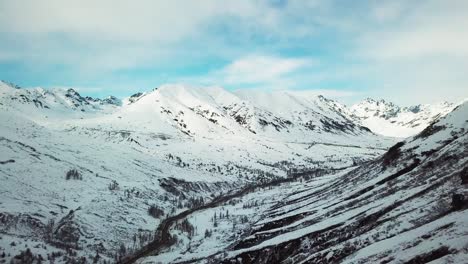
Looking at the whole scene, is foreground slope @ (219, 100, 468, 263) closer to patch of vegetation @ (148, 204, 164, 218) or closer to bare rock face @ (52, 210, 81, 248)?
bare rock face @ (52, 210, 81, 248)

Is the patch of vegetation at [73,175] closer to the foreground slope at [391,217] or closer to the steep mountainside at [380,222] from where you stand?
the steep mountainside at [380,222]

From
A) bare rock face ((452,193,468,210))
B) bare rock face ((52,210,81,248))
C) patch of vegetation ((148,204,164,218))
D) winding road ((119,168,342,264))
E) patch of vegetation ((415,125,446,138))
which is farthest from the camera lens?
patch of vegetation ((148,204,164,218))

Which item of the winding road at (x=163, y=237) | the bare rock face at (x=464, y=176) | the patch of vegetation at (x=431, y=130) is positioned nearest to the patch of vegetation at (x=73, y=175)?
the winding road at (x=163, y=237)

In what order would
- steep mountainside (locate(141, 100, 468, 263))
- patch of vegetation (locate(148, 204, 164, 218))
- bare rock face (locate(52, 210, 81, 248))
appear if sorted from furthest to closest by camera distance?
patch of vegetation (locate(148, 204, 164, 218))
bare rock face (locate(52, 210, 81, 248))
steep mountainside (locate(141, 100, 468, 263))

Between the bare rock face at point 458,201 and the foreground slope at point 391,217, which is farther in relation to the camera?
the bare rock face at point 458,201

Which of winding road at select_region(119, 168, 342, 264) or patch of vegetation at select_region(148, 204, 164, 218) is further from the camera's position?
patch of vegetation at select_region(148, 204, 164, 218)

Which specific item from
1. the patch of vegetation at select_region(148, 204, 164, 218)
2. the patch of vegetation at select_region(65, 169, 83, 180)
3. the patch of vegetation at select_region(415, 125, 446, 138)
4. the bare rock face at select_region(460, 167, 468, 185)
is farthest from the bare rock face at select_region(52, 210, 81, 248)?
the patch of vegetation at select_region(415, 125, 446, 138)

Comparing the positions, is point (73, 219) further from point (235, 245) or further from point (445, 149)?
point (445, 149)

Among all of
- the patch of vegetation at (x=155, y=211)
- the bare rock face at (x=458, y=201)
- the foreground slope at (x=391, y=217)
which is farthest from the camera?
the patch of vegetation at (x=155, y=211)

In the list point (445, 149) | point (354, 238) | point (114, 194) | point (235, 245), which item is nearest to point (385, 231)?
point (354, 238)
